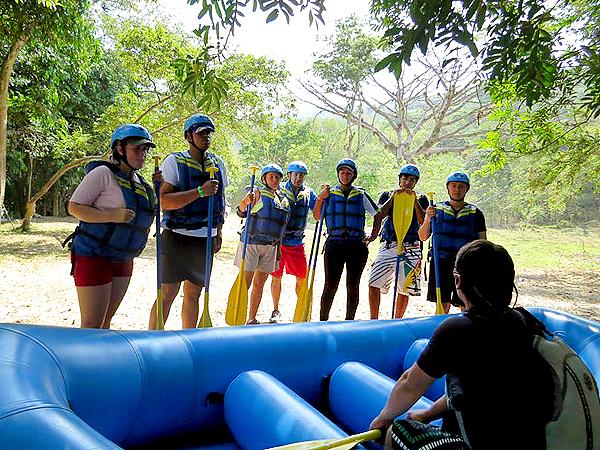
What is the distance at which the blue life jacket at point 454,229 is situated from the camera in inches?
136

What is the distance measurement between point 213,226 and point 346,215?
1093 millimetres

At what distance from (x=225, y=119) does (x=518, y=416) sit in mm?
8357

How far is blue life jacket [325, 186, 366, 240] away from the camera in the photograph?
11.8ft

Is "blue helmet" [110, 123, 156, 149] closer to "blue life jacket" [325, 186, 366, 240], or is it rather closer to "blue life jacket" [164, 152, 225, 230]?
"blue life jacket" [164, 152, 225, 230]

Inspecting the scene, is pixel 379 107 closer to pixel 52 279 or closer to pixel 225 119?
pixel 225 119

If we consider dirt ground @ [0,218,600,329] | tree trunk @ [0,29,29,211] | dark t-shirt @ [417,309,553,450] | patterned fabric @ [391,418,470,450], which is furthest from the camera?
tree trunk @ [0,29,29,211]

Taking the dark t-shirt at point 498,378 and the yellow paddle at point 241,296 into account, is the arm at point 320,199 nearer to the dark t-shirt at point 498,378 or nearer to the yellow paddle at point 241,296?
the yellow paddle at point 241,296

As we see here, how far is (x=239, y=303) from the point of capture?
140 inches

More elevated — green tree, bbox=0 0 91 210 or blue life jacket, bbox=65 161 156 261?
green tree, bbox=0 0 91 210

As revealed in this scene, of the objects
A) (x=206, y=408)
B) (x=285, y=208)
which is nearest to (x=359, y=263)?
(x=285, y=208)

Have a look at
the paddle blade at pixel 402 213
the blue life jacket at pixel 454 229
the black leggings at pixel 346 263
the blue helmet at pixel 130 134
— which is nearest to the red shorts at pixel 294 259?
the black leggings at pixel 346 263

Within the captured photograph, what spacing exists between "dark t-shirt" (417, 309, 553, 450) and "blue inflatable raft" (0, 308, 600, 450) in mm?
512

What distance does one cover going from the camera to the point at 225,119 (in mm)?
8914

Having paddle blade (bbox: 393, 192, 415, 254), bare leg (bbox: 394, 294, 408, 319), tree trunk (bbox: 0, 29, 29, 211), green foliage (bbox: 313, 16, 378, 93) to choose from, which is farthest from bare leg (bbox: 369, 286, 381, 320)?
green foliage (bbox: 313, 16, 378, 93)
